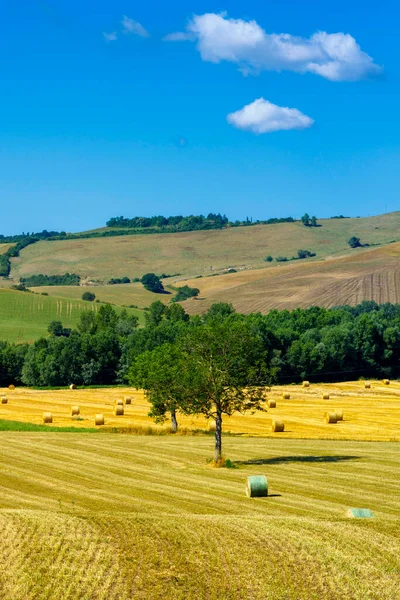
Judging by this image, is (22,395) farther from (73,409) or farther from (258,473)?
(258,473)

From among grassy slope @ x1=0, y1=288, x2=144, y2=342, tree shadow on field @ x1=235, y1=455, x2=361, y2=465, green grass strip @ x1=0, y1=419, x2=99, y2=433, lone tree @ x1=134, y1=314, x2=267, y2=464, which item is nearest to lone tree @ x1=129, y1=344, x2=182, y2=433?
lone tree @ x1=134, y1=314, x2=267, y2=464

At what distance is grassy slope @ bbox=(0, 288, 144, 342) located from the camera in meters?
147

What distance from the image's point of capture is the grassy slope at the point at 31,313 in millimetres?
146875

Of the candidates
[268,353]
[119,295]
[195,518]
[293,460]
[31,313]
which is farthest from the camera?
[119,295]

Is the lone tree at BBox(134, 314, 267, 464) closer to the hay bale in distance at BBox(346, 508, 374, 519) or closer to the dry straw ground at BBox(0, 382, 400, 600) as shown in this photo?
the dry straw ground at BBox(0, 382, 400, 600)

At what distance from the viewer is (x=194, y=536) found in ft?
67.4

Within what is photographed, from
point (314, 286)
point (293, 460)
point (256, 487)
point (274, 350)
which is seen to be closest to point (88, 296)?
point (314, 286)

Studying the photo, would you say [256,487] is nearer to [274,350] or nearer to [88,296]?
[274,350]

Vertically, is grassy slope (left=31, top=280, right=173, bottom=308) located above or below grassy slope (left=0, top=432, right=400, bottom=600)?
above

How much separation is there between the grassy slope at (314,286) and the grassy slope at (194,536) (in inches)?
4894

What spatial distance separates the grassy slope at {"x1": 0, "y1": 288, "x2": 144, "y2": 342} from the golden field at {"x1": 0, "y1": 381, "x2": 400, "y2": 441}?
4911 cm

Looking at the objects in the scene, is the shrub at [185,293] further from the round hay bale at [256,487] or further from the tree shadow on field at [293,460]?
the round hay bale at [256,487]

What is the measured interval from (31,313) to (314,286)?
183ft

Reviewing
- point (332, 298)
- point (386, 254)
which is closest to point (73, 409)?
point (332, 298)
